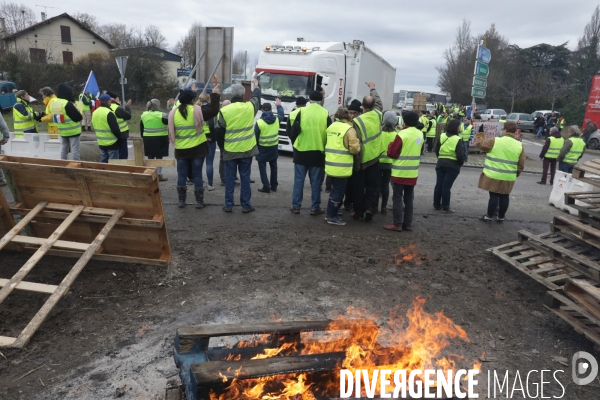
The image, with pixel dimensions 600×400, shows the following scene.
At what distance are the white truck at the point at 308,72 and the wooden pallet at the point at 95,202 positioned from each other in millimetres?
9016

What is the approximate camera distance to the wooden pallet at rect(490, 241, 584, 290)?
5.07 m

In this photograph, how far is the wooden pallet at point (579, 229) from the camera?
5082 millimetres

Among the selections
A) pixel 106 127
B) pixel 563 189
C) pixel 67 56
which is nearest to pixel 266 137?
pixel 106 127

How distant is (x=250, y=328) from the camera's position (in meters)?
3.09

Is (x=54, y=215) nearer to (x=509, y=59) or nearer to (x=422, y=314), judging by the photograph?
(x=422, y=314)

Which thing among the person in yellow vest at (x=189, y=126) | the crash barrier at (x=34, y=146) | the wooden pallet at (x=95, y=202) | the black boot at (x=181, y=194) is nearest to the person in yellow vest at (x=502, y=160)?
the person in yellow vest at (x=189, y=126)

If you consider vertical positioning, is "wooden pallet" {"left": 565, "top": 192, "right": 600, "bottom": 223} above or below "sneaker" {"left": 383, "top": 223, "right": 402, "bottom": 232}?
above

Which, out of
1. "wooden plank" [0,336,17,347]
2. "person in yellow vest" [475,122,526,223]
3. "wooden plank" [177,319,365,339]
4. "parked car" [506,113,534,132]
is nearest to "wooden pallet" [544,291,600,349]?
"wooden plank" [177,319,365,339]

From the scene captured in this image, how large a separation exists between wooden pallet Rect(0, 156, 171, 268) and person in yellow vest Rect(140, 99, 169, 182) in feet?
11.6

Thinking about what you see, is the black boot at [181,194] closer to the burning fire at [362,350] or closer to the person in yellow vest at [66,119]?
the person in yellow vest at [66,119]

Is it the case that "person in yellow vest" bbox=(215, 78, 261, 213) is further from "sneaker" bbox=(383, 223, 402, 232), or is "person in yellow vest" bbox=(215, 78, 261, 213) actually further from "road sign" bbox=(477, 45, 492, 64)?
"road sign" bbox=(477, 45, 492, 64)

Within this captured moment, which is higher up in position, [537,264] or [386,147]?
[386,147]

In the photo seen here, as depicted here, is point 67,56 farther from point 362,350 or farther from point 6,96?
point 362,350

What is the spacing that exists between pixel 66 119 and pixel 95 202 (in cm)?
476
